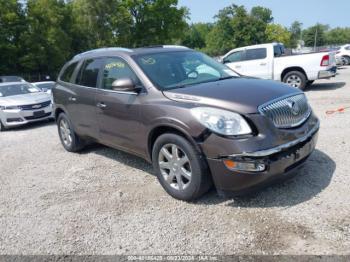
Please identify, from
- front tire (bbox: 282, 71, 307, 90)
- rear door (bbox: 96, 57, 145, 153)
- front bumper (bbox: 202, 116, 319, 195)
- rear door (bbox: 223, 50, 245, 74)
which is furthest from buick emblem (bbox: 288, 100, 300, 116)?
rear door (bbox: 223, 50, 245, 74)

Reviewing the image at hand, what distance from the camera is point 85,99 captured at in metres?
5.42

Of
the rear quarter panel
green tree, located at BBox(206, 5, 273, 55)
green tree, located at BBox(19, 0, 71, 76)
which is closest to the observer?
the rear quarter panel

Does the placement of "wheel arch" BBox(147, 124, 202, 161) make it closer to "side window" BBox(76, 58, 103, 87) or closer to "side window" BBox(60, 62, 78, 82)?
"side window" BBox(76, 58, 103, 87)

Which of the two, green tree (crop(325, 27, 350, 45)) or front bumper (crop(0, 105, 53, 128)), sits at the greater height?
green tree (crop(325, 27, 350, 45))

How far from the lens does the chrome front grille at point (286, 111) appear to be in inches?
142

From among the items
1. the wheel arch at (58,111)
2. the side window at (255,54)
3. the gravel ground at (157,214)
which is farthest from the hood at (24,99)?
the side window at (255,54)

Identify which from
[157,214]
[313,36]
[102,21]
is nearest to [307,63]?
[157,214]

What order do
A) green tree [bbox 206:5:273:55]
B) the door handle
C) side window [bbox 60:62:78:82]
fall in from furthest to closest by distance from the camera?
1. green tree [bbox 206:5:273:55]
2. side window [bbox 60:62:78:82]
3. the door handle

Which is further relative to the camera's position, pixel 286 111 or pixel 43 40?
pixel 43 40

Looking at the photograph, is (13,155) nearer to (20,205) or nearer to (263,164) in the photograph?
(20,205)

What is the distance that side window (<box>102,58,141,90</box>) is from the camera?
15.1ft

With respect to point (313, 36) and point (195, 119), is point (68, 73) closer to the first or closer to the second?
point (195, 119)

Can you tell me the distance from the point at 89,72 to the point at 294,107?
3.26 m

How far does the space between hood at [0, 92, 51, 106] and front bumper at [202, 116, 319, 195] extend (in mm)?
7968
